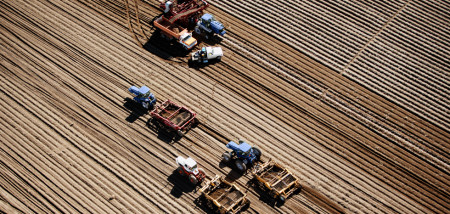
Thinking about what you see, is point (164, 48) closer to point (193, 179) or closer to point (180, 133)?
point (180, 133)

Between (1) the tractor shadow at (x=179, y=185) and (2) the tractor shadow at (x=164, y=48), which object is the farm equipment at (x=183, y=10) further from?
(1) the tractor shadow at (x=179, y=185)

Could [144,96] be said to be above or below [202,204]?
above

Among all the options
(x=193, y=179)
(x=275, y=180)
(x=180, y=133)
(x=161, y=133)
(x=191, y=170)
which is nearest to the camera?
(x=191, y=170)

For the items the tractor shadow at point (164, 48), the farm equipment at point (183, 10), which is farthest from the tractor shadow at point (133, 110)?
the farm equipment at point (183, 10)

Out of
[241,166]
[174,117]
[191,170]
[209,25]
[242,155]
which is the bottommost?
[191,170]

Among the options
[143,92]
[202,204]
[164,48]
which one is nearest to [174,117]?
[143,92]

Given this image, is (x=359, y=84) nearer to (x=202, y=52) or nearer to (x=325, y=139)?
(x=325, y=139)

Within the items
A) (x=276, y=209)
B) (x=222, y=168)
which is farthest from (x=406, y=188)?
(x=222, y=168)
